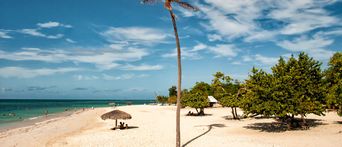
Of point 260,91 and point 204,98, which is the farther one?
point 204,98

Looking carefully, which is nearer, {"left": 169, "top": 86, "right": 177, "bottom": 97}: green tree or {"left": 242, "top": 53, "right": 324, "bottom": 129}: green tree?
{"left": 242, "top": 53, "right": 324, "bottom": 129}: green tree

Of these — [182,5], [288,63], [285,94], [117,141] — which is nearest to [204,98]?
[288,63]

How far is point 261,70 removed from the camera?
27781 mm

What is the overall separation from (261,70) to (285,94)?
353cm

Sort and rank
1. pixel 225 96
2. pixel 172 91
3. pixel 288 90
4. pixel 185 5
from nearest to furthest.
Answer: pixel 185 5, pixel 288 90, pixel 225 96, pixel 172 91

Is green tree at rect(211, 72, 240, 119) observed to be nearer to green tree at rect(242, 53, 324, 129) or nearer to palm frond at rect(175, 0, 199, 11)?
green tree at rect(242, 53, 324, 129)

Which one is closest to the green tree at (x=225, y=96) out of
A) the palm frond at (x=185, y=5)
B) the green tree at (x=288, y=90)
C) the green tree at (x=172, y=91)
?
the green tree at (x=288, y=90)

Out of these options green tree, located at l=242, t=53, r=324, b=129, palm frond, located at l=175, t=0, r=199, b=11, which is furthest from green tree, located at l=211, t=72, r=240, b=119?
palm frond, located at l=175, t=0, r=199, b=11

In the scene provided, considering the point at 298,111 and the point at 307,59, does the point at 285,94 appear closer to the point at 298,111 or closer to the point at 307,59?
the point at 298,111

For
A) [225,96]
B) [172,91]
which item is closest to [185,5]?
[225,96]

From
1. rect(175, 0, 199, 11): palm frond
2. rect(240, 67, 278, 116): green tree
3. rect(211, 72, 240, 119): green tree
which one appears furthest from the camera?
rect(211, 72, 240, 119): green tree

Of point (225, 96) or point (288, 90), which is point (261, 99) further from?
point (225, 96)

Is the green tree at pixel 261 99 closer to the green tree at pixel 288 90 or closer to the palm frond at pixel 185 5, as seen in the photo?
the green tree at pixel 288 90

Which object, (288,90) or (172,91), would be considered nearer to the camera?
(288,90)
